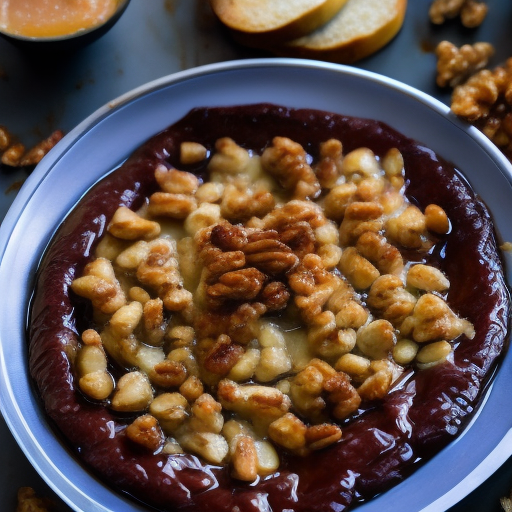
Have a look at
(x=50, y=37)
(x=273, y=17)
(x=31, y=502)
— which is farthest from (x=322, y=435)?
(x=50, y=37)

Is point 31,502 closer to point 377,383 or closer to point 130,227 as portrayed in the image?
point 130,227

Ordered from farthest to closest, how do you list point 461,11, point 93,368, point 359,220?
point 461,11 → point 359,220 → point 93,368

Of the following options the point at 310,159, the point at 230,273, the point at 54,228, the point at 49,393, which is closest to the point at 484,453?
the point at 230,273

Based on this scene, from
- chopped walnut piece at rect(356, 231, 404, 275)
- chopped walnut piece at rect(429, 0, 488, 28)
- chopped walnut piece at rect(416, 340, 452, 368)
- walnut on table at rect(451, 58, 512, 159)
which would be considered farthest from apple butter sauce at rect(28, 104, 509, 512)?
chopped walnut piece at rect(429, 0, 488, 28)

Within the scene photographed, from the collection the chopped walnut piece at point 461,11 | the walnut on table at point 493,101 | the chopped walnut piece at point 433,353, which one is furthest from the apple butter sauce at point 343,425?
the chopped walnut piece at point 461,11

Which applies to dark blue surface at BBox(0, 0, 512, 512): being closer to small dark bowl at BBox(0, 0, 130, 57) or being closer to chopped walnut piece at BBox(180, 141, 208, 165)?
small dark bowl at BBox(0, 0, 130, 57)

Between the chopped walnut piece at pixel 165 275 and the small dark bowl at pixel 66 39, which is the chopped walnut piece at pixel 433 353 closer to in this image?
the chopped walnut piece at pixel 165 275
